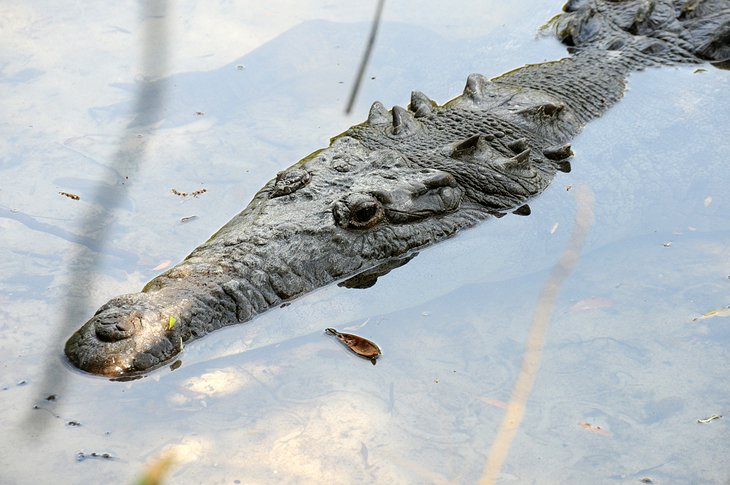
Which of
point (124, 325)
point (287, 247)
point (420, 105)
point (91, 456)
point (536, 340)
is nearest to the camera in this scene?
point (91, 456)

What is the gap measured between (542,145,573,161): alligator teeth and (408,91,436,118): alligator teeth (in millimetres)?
817

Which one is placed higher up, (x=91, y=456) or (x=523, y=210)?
(x=523, y=210)

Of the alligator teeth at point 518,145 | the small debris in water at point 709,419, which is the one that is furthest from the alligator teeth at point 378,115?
the small debris in water at point 709,419

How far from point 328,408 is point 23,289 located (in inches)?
71.8

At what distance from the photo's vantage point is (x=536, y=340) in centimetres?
496

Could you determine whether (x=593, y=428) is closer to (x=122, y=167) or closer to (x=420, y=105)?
(x=420, y=105)

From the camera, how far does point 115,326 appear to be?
14.1 ft

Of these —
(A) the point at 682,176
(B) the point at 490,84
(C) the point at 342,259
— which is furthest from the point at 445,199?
(A) the point at 682,176

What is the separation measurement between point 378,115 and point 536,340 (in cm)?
204

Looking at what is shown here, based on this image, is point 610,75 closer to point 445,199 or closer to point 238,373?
point 445,199

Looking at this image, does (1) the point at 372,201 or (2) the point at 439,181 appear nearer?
(1) the point at 372,201

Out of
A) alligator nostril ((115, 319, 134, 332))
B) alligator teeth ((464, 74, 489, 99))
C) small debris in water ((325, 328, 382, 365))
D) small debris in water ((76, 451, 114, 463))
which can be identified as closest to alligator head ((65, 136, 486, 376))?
alligator nostril ((115, 319, 134, 332))

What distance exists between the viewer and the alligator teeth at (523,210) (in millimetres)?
5918

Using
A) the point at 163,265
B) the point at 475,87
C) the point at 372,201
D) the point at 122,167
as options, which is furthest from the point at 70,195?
the point at 475,87
